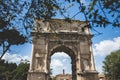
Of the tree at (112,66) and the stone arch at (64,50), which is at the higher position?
the stone arch at (64,50)

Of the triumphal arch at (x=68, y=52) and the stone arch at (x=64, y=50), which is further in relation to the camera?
the stone arch at (x=64, y=50)

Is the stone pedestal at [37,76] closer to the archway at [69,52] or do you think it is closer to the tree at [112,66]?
the archway at [69,52]

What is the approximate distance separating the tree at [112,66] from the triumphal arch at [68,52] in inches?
343

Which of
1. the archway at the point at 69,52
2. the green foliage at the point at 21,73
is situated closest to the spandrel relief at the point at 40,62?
the archway at the point at 69,52

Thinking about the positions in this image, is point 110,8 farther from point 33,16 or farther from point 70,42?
point 70,42

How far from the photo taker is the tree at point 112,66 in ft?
108

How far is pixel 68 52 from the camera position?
2755 centimetres

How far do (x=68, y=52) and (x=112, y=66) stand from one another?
937 centimetres

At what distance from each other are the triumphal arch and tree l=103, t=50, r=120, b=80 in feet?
28.6

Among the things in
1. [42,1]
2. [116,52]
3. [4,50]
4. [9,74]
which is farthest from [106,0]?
[9,74]

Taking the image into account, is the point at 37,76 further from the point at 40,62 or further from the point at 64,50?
the point at 64,50

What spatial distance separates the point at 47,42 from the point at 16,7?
17346mm

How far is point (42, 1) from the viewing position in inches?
306

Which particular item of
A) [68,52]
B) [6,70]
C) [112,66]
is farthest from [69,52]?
[6,70]
